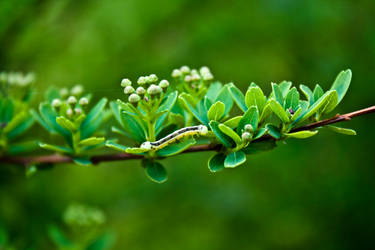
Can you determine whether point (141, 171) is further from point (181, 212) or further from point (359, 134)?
point (359, 134)

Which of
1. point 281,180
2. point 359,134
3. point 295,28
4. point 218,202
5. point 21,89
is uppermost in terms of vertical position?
point 21,89

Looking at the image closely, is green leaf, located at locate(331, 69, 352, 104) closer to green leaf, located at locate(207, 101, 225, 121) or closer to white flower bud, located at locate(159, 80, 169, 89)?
green leaf, located at locate(207, 101, 225, 121)

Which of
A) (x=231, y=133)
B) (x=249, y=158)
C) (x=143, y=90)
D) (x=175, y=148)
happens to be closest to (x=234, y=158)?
(x=231, y=133)

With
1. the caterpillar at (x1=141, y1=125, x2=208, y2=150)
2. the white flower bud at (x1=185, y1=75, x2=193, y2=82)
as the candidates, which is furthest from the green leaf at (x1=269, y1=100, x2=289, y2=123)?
the white flower bud at (x1=185, y1=75, x2=193, y2=82)

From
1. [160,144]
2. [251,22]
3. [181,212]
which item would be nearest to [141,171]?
[181,212]

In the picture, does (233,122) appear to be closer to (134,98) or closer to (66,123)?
(134,98)

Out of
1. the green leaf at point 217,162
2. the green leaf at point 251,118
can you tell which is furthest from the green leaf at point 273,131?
the green leaf at point 217,162

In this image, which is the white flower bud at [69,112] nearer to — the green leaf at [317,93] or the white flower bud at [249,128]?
the white flower bud at [249,128]
